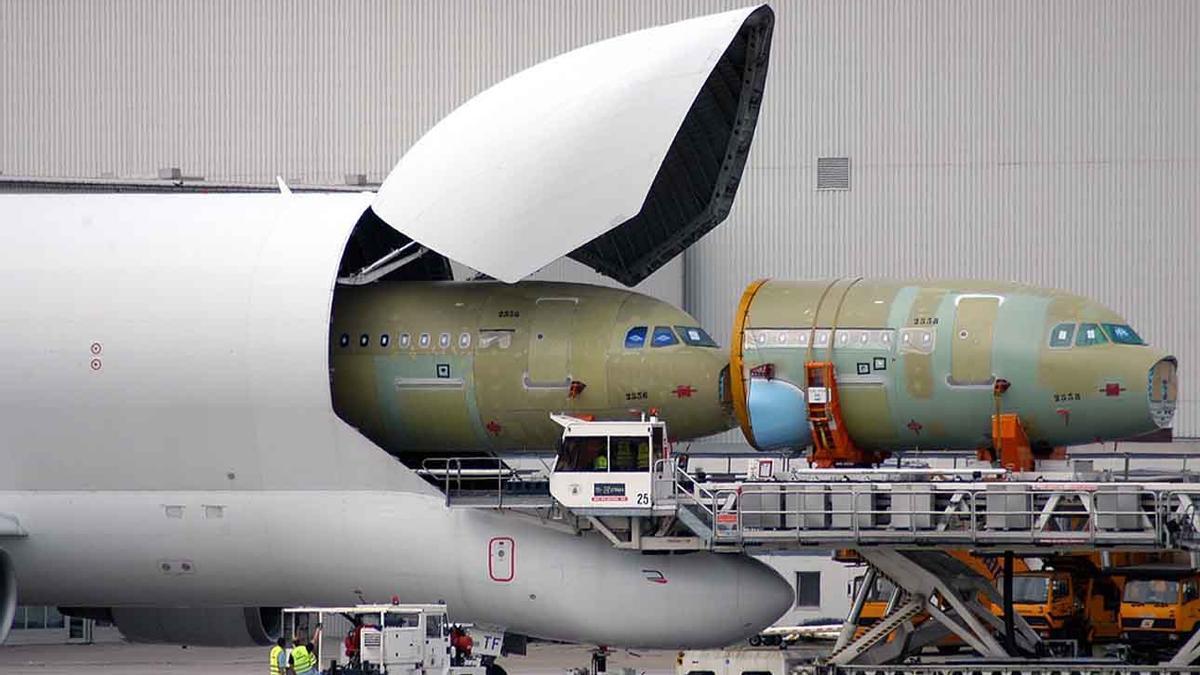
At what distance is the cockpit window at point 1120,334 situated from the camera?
36.2m

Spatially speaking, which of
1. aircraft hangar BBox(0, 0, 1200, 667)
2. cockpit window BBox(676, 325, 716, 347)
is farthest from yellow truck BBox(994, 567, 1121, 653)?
aircraft hangar BBox(0, 0, 1200, 667)

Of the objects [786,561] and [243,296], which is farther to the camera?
[786,561]

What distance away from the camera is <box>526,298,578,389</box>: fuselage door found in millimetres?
37500

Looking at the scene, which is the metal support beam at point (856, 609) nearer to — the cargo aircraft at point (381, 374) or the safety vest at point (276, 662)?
the cargo aircraft at point (381, 374)

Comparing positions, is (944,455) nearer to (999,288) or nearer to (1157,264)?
(999,288)

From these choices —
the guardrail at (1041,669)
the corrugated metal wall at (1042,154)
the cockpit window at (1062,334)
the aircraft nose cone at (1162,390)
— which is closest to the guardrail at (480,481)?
the guardrail at (1041,669)

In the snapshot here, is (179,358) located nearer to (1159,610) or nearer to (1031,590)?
(1031,590)

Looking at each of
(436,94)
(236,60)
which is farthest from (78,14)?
(436,94)

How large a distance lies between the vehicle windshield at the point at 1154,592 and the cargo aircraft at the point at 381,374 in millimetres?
7938

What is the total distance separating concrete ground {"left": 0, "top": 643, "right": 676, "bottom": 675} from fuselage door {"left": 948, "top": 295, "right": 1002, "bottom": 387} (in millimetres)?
15978

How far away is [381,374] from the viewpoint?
38.4 m

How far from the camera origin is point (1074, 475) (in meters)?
35.0

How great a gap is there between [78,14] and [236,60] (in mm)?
5533

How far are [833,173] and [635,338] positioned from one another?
25839mm
